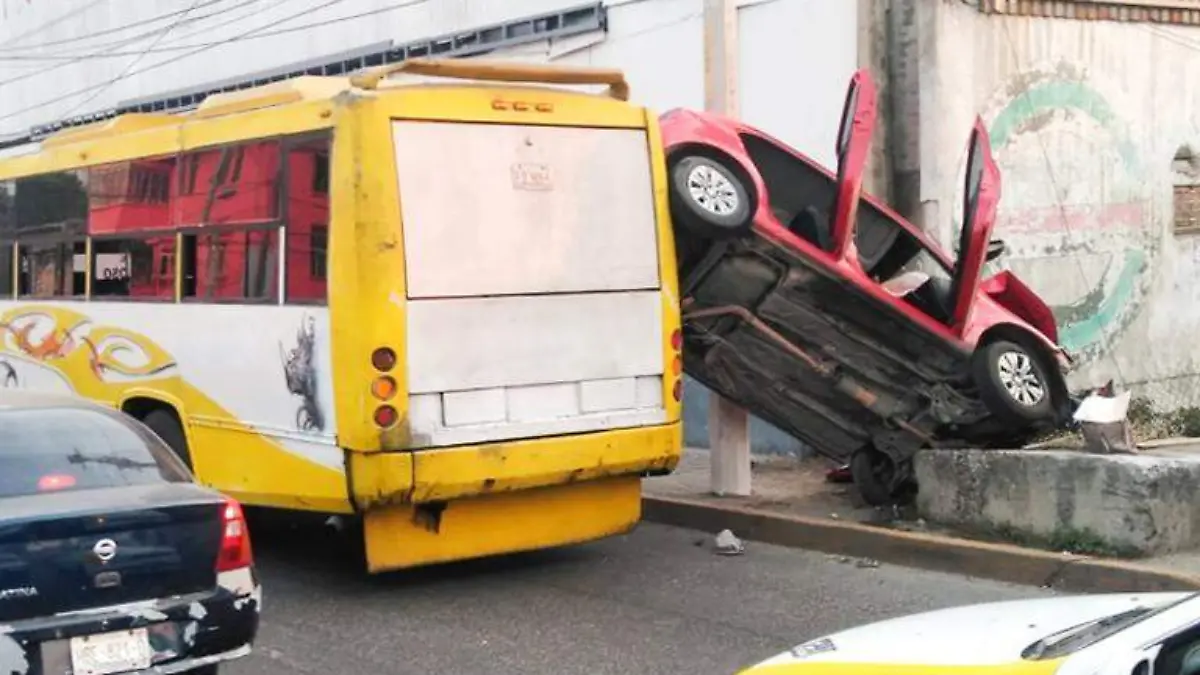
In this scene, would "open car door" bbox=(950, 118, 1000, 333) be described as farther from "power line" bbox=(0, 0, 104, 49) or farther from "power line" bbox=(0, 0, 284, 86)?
"power line" bbox=(0, 0, 104, 49)

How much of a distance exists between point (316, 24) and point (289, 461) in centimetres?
1150

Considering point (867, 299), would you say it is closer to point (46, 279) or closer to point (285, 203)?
point (285, 203)

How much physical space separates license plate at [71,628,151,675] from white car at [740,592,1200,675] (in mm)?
2568

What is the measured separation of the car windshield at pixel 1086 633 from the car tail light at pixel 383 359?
464 cm

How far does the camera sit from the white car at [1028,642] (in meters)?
3.30

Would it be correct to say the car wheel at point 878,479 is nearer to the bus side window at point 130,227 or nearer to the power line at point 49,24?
the bus side window at point 130,227

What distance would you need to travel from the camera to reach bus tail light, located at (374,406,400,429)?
25.6 feet

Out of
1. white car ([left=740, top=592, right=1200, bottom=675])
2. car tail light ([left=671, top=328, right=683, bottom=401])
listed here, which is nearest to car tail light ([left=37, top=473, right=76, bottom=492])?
white car ([left=740, top=592, right=1200, bottom=675])

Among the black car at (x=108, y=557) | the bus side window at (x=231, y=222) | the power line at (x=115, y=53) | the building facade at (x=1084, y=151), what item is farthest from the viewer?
the power line at (x=115, y=53)

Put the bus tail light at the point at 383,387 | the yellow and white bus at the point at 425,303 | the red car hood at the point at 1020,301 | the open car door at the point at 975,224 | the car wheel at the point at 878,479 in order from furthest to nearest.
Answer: the red car hood at the point at 1020,301 < the car wheel at the point at 878,479 < the open car door at the point at 975,224 < the yellow and white bus at the point at 425,303 < the bus tail light at the point at 383,387

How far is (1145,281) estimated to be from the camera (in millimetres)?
13312

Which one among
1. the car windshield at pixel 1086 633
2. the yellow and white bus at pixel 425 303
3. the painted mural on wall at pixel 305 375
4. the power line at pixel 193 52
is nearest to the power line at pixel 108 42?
the power line at pixel 193 52

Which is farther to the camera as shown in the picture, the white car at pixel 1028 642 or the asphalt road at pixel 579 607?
the asphalt road at pixel 579 607

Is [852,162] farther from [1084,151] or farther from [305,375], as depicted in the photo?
[1084,151]
